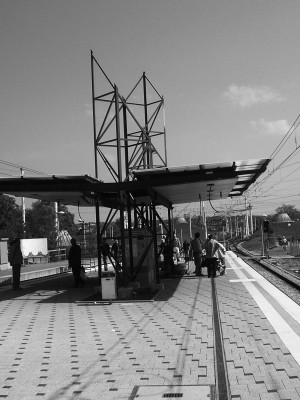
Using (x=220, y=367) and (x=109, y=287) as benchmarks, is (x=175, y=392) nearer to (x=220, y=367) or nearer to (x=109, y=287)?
(x=220, y=367)

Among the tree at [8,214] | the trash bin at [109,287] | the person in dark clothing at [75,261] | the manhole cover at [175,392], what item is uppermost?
the tree at [8,214]

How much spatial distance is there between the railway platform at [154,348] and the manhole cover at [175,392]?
0.01 metres

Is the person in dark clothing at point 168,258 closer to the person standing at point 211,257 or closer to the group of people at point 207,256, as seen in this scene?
the group of people at point 207,256

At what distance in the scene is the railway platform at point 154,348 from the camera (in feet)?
17.7

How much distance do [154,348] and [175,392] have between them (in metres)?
2.14

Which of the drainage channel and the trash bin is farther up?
the trash bin

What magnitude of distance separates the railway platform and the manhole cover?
0.01 metres

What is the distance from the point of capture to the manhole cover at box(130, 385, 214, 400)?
505 cm

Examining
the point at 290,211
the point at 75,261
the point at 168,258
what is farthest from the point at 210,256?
the point at 290,211

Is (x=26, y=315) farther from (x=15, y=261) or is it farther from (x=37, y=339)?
(x=15, y=261)

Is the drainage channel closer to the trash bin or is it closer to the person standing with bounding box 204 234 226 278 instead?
the trash bin

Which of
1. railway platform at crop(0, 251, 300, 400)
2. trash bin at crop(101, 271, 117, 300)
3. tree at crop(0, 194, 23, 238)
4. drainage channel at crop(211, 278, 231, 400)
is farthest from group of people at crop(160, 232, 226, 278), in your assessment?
tree at crop(0, 194, 23, 238)

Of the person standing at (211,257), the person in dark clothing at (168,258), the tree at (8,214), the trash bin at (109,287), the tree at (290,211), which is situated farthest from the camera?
the tree at (290,211)

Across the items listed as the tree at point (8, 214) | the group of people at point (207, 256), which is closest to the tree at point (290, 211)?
the tree at point (8, 214)
